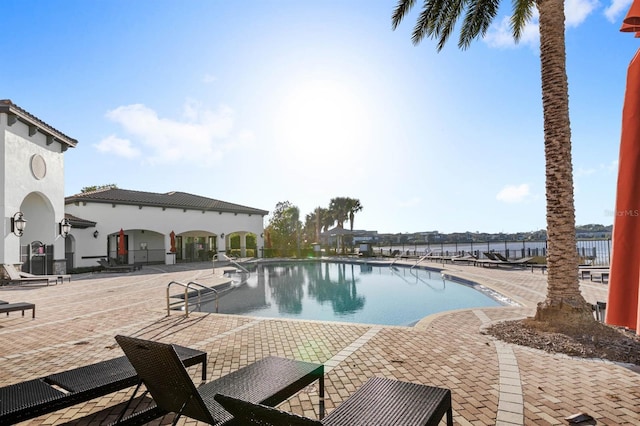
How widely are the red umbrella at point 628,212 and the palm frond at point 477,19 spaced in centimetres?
736

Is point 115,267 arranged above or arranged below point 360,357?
below

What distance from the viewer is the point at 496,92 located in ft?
41.2

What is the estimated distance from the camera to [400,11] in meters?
8.77

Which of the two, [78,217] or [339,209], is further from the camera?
[339,209]

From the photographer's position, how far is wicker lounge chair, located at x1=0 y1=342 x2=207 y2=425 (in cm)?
257

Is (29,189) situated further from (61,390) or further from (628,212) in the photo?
(628,212)

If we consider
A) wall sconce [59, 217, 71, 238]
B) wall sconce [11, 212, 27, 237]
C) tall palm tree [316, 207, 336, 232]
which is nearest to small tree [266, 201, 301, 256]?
tall palm tree [316, 207, 336, 232]

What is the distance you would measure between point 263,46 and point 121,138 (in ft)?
41.0

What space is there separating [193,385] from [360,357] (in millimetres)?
2993

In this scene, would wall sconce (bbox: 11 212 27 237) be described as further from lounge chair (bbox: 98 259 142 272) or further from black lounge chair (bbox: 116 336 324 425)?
black lounge chair (bbox: 116 336 324 425)

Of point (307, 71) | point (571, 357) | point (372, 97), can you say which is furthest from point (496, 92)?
point (571, 357)

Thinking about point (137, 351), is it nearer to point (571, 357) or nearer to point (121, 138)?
point (571, 357)

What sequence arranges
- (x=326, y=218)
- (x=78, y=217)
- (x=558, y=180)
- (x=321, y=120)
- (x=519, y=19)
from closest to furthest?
(x=558, y=180) → (x=519, y=19) → (x=321, y=120) → (x=78, y=217) → (x=326, y=218)

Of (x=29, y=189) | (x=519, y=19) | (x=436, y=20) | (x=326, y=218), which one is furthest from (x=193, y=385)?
(x=326, y=218)
